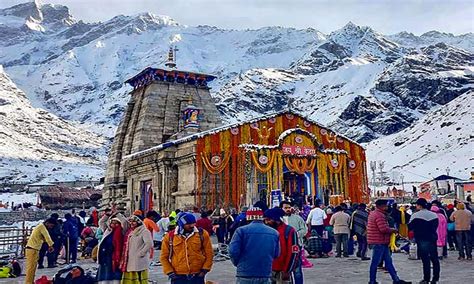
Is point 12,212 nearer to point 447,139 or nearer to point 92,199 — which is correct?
point 92,199

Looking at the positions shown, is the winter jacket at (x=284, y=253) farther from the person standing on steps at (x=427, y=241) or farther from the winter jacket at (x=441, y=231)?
the winter jacket at (x=441, y=231)

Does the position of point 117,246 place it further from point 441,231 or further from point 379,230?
point 441,231

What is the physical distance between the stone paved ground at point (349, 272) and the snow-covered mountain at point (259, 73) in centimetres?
7737

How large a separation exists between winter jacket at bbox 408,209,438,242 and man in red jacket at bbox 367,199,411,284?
0.58 meters

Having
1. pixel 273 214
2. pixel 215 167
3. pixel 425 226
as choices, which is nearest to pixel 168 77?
pixel 215 167

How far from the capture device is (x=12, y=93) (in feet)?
377

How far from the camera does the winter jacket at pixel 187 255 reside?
565 centimetres

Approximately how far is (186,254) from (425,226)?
4.46 metres

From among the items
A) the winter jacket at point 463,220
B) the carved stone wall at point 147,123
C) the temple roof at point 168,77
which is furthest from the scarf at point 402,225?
the temple roof at point 168,77

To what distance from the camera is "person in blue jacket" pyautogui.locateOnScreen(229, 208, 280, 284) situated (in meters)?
5.23

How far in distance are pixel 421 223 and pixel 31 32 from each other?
21037 cm

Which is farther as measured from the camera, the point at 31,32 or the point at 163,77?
the point at 31,32

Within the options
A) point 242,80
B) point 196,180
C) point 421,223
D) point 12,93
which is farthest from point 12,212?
point 242,80

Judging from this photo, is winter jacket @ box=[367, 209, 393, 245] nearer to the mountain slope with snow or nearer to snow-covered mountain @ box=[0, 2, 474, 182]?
the mountain slope with snow
